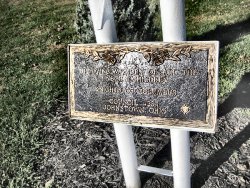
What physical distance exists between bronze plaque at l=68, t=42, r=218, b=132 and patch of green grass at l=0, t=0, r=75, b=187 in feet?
6.58

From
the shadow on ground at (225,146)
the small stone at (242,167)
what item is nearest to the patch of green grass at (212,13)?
the shadow on ground at (225,146)

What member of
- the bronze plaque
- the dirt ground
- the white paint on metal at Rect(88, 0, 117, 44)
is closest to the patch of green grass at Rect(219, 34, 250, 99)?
the dirt ground

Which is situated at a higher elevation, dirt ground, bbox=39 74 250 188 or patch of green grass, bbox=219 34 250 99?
patch of green grass, bbox=219 34 250 99

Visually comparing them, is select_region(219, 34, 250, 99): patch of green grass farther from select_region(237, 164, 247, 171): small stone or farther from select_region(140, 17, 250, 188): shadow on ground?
select_region(237, 164, 247, 171): small stone

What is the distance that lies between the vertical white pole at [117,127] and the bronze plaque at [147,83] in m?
0.20

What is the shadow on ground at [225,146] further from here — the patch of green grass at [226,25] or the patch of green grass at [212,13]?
the patch of green grass at [212,13]

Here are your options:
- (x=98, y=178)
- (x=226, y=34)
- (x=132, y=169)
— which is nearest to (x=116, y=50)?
(x=132, y=169)

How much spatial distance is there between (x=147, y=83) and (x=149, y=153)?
2.06 metres

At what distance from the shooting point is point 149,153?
5359mm

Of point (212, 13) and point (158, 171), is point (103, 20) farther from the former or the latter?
point (212, 13)

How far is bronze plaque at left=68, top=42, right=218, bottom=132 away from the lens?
3311 millimetres

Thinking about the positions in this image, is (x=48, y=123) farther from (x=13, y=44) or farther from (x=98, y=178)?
(x=13, y=44)

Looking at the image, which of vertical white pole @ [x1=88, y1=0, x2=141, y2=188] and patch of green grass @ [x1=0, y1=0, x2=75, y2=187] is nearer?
vertical white pole @ [x1=88, y1=0, x2=141, y2=188]

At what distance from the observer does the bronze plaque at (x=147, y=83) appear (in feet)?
10.9
